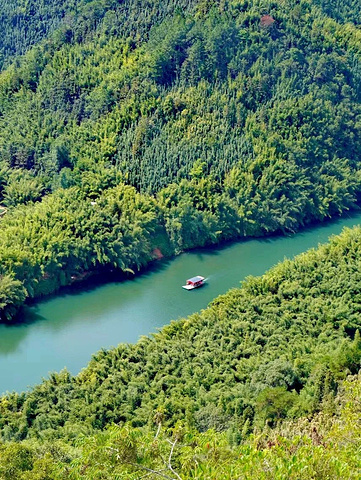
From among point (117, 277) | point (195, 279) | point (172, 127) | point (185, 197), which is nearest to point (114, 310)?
point (117, 277)

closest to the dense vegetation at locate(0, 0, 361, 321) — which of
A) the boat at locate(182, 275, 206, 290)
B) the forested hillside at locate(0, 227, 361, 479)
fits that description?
the boat at locate(182, 275, 206, 290)

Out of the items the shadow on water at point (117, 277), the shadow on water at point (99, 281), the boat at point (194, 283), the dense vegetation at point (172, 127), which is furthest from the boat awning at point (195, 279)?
the dense vegetation at point (172, 127)

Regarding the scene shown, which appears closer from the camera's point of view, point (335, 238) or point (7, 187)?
point (335, 238)

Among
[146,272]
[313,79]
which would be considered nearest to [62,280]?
[146,272]

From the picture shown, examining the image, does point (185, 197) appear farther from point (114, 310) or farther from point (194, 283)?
point (114, 310)

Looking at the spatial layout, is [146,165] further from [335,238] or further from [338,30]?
[338,30]

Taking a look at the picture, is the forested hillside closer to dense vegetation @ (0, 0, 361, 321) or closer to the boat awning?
the boat awning
